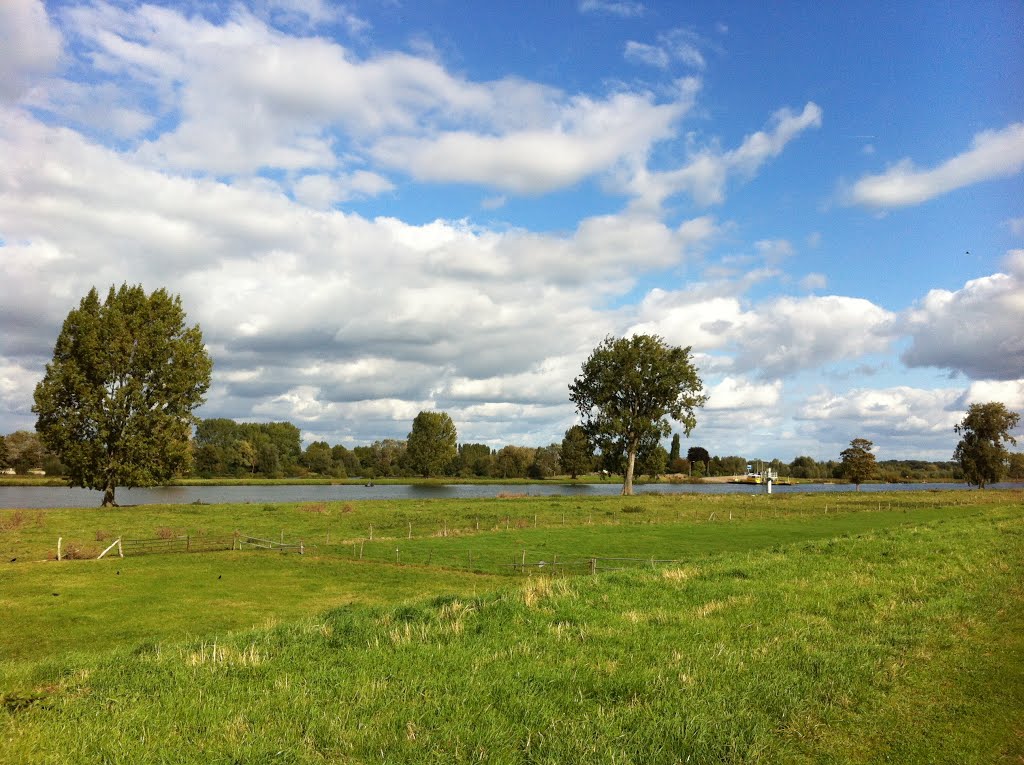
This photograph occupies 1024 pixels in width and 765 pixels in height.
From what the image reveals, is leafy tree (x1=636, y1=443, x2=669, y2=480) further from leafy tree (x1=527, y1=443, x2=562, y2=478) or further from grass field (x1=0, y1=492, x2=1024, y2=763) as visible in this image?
leafy tree (x1=527, y1=443, x2=562, y2=478)

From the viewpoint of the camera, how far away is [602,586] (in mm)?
15906

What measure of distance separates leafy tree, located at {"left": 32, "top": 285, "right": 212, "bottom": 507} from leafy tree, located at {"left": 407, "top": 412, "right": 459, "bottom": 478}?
4049 inches

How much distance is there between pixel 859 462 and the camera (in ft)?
433

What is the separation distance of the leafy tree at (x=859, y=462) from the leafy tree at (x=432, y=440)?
94919 millimetres

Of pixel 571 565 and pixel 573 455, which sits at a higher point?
pixel 573 455

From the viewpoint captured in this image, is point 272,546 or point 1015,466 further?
point 1015,466

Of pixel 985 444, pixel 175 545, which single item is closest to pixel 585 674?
pixel 175 545

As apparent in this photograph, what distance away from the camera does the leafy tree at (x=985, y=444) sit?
11706cm

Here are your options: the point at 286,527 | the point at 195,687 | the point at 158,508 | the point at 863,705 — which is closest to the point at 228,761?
the point at 195,687

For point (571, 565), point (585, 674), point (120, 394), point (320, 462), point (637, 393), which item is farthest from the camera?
point (320, 462)

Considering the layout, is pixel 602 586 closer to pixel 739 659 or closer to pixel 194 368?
pixel 739 659

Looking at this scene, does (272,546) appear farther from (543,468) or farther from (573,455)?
(543,468)

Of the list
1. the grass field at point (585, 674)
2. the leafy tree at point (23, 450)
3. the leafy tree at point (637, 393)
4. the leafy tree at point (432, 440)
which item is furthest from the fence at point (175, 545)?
the leafy tree at point (432, 440)

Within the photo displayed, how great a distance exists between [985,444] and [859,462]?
2179cm
